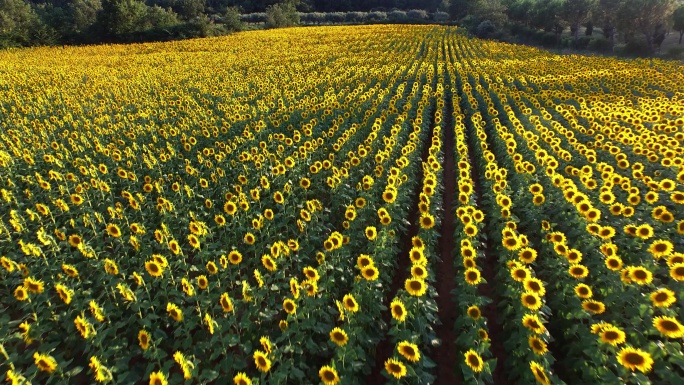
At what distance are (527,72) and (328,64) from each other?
46.5ft

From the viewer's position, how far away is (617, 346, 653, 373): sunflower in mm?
3504

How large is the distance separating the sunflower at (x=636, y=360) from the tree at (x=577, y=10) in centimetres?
5342

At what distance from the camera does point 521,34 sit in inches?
2151

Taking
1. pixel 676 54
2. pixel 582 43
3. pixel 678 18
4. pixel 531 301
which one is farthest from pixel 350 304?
pixel 678 18

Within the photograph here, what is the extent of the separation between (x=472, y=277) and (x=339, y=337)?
200 cm

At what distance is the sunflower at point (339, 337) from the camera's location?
4016 millimetres

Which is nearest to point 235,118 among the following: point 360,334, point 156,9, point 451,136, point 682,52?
point 451,136

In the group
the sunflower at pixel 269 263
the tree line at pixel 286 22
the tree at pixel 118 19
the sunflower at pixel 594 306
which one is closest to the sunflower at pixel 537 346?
the sunflower at pixel 594 306

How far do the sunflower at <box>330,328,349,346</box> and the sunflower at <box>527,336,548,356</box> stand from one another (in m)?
2.01

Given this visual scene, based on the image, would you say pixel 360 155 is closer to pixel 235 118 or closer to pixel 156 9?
pixel 235 118

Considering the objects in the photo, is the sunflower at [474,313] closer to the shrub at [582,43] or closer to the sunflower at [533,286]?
the sunflower at [533,286]

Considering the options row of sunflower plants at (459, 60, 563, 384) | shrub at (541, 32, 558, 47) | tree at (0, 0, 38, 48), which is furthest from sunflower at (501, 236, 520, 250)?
tree at (0, 0, 38, 48)

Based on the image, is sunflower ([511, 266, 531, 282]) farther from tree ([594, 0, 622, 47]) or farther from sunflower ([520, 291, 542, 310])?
tree ([594, 0, 622, 47])

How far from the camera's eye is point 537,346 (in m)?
4.02
